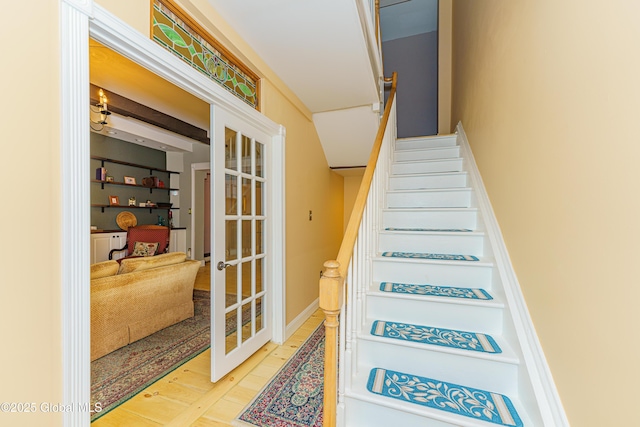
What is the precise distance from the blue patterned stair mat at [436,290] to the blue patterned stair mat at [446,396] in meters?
0.46

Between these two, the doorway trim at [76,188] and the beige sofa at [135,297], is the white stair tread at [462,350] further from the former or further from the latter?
the beige sofa at [135,297]

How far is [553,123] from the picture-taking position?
3.68ft

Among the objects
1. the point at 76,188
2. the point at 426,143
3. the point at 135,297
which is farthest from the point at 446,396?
the point at 426,143

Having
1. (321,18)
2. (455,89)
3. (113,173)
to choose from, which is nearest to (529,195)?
(321,18)

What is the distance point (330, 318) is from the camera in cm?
109

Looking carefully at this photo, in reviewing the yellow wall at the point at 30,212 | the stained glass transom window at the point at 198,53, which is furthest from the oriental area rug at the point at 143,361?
the stained glass transom window at the point at 198,53

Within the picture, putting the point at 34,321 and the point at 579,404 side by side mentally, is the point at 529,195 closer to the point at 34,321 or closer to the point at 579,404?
the point at 579,404

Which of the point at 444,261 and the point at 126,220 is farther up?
the point at 126,220

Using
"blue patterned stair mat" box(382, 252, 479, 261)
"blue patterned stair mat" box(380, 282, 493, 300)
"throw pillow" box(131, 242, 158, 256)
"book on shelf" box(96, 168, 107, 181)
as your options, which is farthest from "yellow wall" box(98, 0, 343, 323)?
"book on shelf" box(96, 168, 107, 181)

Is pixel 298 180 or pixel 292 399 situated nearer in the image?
pixel 292 399

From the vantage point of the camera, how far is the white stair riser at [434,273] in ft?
5.72

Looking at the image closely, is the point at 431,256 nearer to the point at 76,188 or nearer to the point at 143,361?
the point at 76,188

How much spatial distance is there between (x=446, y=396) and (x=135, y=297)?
8.15ft

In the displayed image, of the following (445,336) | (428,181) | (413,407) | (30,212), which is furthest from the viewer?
(428,181)
